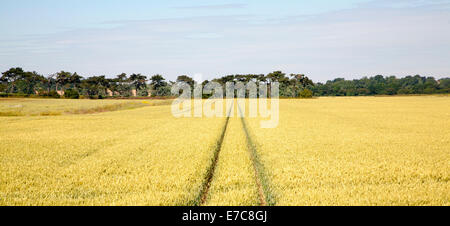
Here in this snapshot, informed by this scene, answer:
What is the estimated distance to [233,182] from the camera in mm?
8227

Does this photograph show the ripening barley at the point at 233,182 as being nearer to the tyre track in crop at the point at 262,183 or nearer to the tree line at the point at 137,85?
the tyre track in crop at the point at 262,183

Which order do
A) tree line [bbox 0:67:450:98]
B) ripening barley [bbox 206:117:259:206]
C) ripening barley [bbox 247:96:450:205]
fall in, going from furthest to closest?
tree line [bbox 0:67:450:98], ripening barley [bbox 247:96:450:205], ripening barley [bbox 206:117:259:206]

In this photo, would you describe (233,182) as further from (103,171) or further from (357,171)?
(103,171)

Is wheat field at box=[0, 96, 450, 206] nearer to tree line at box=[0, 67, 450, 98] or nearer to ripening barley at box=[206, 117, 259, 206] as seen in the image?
ripening barley at box=[206, 117, 259, 206]

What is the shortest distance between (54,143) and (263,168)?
1103 cm

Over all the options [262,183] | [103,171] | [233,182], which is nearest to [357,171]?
[262,183]

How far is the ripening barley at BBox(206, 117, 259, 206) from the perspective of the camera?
6840 mm

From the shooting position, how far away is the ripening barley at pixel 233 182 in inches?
269

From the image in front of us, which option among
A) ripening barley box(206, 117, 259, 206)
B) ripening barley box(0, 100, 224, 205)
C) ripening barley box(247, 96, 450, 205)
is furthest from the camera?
ripening barley box(0, 100, 224, 205)

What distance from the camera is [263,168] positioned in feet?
32.7

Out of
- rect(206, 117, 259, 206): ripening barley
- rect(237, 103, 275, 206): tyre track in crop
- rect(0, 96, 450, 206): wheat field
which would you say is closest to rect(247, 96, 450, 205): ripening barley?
rect(0, 96, 450, 206): wheat field

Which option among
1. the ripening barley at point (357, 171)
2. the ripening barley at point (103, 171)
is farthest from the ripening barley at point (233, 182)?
the ripening barley at point (357, 171)
